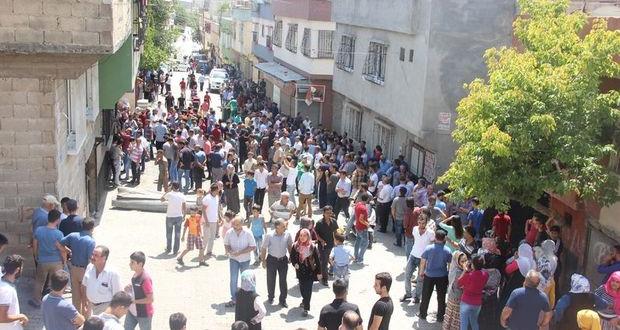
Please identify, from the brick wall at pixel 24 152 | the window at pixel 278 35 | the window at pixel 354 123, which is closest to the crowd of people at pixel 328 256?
the brick wall at pixel 24 152

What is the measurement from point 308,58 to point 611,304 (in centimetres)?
2242

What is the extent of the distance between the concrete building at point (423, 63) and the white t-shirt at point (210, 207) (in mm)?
6942

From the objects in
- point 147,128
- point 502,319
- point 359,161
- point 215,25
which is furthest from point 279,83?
point 215,25

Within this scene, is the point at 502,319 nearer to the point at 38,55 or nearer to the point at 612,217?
the point at 612,217

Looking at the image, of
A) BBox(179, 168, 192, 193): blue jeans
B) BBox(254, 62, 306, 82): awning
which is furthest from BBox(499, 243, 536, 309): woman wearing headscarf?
BBox(254, 62, 306, 82): awning

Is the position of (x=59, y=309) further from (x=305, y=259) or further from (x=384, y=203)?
(x=384, y=203)

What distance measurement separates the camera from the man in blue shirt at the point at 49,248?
9.66 m

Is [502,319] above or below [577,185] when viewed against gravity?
below

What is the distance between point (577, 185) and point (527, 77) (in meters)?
1.65

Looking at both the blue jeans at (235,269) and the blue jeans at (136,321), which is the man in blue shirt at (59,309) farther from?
the blue jeans at (235,269)

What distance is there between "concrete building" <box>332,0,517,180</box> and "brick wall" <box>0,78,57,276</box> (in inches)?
399

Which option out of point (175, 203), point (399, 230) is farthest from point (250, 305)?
point (399, 230)

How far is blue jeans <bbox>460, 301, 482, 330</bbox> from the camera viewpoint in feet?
31.1

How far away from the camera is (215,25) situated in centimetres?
8275
